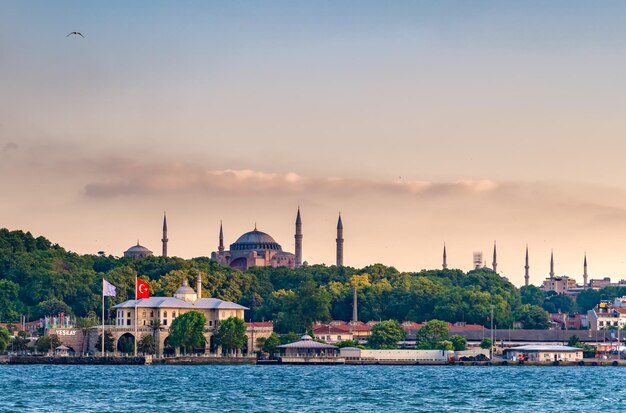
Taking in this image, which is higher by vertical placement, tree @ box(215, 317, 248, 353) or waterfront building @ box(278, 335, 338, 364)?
tree @ box(215, 317, 248, 353)

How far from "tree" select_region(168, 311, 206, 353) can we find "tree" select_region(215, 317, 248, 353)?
65.9 inches

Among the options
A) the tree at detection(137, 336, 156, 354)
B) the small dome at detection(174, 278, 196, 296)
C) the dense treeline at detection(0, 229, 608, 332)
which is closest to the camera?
the tree at detection(137, 336, 156, 354)

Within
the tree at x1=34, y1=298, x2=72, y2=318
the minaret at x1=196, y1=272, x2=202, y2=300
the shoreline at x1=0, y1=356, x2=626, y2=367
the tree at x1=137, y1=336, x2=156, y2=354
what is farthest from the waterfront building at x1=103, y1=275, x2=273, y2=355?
the tree at x1=34, y1=298, x2=72, y2=318

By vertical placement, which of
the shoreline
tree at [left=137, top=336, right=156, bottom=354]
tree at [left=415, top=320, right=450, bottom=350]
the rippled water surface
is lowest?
the rippled water surface

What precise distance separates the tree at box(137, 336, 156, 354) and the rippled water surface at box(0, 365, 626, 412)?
13.4 metres

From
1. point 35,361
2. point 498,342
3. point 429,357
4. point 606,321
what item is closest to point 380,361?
point 429,357

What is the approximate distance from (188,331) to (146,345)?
408 cm

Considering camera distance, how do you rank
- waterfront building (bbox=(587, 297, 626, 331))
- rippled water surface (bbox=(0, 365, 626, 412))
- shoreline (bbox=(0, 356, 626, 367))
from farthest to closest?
waterfront building (bbox=(587, 297, 626, 331)) < shoreline (bbox=(0, 356, 626, 367)) < rippled water surface (bbox=(0, 365, 626, 412))

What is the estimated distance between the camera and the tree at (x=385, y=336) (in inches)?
5384

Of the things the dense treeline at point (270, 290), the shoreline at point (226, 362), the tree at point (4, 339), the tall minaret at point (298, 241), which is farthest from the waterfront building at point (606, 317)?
the tree at point (4, 339)

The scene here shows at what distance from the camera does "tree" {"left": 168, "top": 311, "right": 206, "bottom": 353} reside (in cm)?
13362

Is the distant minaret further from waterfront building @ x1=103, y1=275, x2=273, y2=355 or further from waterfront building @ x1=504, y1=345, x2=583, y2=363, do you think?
waterfront building @ x1=504, y1=345, x2=583, y2=363

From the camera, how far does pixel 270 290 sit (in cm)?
17050

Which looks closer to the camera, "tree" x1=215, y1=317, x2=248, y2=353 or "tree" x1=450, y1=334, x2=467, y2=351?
"tree" x1=215, y1=317, x2=248, y2=353
